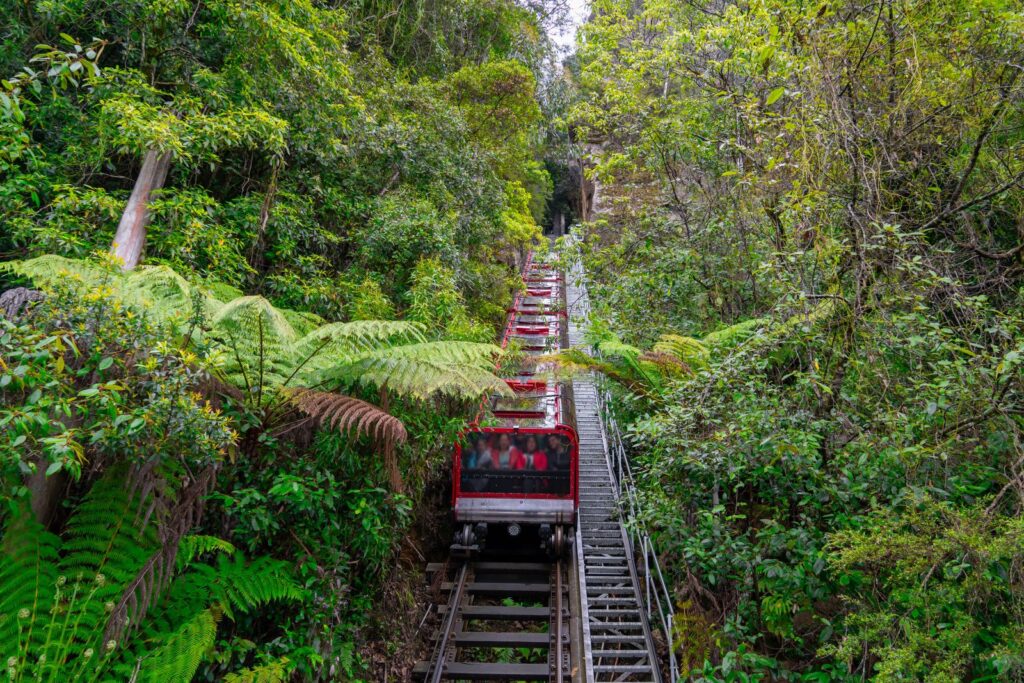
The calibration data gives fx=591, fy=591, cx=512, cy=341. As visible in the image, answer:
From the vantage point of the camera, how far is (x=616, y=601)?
24.1 ft

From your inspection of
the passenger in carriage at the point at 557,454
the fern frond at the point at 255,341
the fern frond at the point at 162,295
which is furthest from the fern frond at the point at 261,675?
the passenger in carriage at the point at 557,454

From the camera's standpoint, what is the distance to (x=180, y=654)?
321 centimetres

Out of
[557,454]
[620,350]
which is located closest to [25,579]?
[620,350]

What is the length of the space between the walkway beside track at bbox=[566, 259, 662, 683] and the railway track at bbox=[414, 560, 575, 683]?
1.29ft

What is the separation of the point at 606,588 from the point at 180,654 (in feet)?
18.1

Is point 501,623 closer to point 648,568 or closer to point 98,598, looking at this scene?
point 648,568

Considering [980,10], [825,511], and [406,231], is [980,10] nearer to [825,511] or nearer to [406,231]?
[825,511]

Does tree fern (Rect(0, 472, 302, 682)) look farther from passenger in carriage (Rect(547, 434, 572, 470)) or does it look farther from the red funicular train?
passenger in carriage (Rect(547, 434, 572, 470))

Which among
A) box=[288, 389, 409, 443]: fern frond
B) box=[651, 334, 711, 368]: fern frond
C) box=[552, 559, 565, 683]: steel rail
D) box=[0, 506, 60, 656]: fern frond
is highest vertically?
box=[651, 334, 711, 368]: fern frond

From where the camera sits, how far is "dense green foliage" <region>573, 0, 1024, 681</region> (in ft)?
11.1

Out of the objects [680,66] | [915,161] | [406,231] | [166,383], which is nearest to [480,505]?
[406,231]

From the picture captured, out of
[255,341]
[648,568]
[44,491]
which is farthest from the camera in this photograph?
[648,568]

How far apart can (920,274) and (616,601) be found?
16.4ft

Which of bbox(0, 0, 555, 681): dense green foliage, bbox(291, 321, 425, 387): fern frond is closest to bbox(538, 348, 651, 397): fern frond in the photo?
bbox(0, 0, 555, 681): dense green foliage
